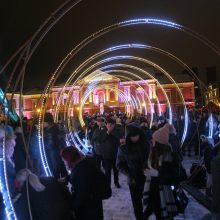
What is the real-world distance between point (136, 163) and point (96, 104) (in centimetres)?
6008

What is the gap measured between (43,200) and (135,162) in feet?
7.99

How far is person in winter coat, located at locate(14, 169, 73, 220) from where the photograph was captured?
13.3 feet

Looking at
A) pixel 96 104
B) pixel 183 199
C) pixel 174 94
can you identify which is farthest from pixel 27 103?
pixel 183 199

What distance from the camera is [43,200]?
4051mm

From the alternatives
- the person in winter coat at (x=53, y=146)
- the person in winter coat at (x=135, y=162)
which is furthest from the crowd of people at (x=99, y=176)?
the person in winter coat at (x=53, y=146)

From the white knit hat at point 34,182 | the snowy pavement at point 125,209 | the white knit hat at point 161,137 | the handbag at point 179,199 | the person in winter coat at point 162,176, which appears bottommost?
the snowy pavement at point 125,209

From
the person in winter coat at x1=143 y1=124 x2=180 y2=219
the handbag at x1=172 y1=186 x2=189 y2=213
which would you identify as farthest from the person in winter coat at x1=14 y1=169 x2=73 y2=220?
the handbag at x1=172 y1=186 x2=189 y2=213

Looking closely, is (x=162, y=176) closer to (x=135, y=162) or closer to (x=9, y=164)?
(x=135, y=162)

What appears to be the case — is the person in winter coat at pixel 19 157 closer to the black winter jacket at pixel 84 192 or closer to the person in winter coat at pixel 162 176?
the person in winter coat at pixel 162 176

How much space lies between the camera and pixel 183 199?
23.1 ft

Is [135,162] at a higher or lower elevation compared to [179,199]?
higher

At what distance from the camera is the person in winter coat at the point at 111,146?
979cm

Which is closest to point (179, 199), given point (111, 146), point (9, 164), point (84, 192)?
point (84, 192)

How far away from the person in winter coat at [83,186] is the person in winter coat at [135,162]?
1.61 metres
